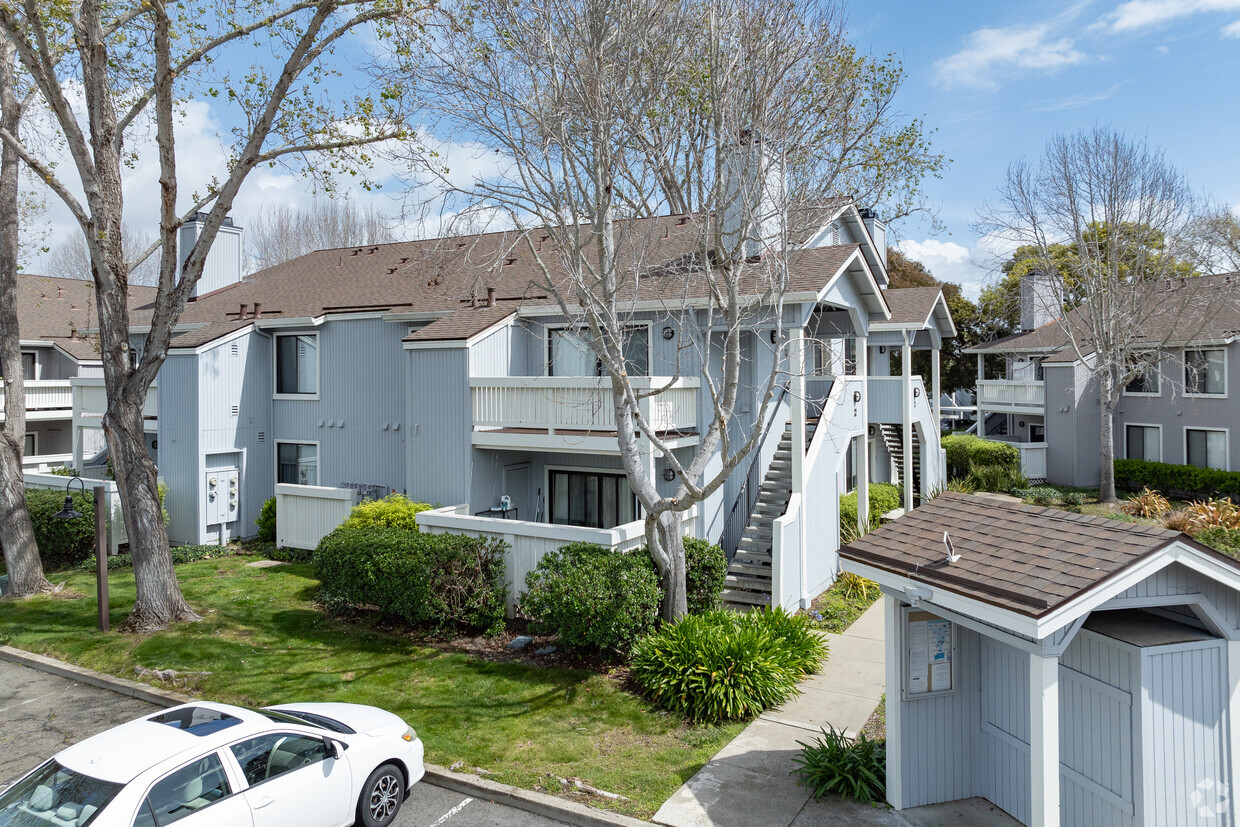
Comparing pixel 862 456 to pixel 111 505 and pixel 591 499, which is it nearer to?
pixel 591 499

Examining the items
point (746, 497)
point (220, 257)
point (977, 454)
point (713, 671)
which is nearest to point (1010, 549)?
point (713, 671)

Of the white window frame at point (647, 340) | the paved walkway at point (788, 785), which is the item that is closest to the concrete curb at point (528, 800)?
the paved walkway at point (788, 785)

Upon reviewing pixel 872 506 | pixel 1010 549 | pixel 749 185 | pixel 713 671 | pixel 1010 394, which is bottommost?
pixel 713 671

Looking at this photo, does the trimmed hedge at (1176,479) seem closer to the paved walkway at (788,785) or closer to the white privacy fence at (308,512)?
the paved walkway at (788,785)

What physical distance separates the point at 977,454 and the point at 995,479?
156 centimetres

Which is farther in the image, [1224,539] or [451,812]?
[1224,539]

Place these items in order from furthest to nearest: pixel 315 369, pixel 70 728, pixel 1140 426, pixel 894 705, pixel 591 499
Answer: pixel 1140 426, pixel 315 369, pixel 591 499, pixel 70 728, pixel 894 705

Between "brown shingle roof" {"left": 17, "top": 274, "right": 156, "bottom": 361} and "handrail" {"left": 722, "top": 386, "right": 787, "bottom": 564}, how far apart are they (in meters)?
23.8

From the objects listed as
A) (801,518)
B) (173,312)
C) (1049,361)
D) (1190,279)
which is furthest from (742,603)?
(1190,279)

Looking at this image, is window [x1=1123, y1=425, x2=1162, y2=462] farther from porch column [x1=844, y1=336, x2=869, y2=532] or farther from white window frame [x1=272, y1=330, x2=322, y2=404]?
white window frame [x1=272, y1=330, x2=322, y2=404]

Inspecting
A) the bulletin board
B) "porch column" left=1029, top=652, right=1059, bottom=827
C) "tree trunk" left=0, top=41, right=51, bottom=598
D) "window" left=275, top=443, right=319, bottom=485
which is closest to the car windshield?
the bulletin board

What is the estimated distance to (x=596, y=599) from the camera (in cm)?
1091

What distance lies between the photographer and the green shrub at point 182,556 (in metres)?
18.1

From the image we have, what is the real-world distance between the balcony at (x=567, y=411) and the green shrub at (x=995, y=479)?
54.2 feet
